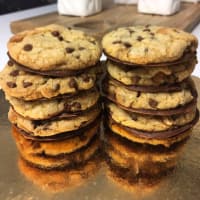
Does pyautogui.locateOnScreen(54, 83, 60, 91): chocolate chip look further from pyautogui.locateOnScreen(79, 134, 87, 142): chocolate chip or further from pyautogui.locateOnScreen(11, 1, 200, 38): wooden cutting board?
pyautogui.locateOnScreen(11, 1, 200, 38): wooden cutting board

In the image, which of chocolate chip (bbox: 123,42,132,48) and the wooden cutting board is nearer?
chocolate chip (bbox: 123,42,132,48)

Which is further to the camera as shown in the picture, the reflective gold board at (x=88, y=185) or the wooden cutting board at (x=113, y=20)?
the wooden cutting board at (x=113, y=20)

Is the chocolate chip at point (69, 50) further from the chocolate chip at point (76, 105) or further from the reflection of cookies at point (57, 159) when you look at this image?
the reflection of cookies at point (57, 159)

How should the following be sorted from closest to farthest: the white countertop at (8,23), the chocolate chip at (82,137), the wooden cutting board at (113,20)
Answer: the chocolate chip at (82,137) < the white countertop at (8,23) < the wooden cutting board at (113,20)

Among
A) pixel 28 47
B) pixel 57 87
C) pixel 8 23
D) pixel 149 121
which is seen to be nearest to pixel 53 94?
pixel 57 87

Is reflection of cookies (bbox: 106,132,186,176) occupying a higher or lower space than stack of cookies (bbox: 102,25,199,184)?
lower

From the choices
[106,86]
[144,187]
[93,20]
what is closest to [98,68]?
[106,86]

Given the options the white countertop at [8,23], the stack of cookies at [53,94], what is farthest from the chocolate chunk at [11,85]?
the white countertop at [8,23]

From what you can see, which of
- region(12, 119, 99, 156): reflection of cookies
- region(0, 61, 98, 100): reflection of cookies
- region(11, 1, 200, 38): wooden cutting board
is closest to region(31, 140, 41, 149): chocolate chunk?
→ region(12, 119, 99, 156): reflection of cookies

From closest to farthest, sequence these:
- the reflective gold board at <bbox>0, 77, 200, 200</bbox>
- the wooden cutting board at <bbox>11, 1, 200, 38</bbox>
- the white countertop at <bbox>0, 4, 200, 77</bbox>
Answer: the reflective gold board at <bbox>0, 77, 200, 200</bbox> < the white countertop at <bbox>0, 4, 200, 77</bbox> < the wooden cutting board at <bbox>11, 1, 200, 38</bbox>
